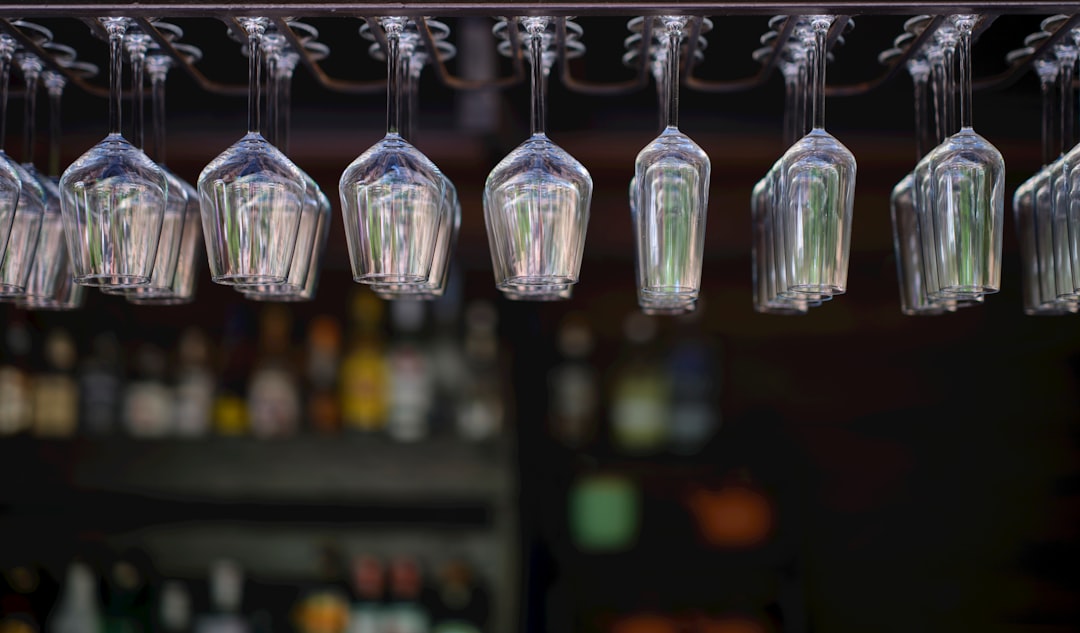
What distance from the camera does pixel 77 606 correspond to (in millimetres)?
2016

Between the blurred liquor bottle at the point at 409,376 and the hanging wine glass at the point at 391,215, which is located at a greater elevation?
the hanging wine glass at the point at 391,215

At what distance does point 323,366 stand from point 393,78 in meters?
1.32

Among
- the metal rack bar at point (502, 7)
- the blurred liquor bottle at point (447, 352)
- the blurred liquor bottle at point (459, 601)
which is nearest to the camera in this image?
the metal rack bar at point (502, 7)

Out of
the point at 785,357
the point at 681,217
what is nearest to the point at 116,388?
the point at 785,357

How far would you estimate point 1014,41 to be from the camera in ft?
4.44

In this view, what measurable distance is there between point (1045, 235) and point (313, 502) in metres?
1.41

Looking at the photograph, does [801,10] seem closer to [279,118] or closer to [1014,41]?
[279,118]

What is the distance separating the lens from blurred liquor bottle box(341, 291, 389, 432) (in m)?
2.02

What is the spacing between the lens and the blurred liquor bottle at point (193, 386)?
2.03 meters

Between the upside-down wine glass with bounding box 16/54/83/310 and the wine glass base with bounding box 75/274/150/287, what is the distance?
0.11 meters

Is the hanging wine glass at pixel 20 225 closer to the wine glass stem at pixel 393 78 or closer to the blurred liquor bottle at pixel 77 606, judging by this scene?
the wine glass stem at pixel 393 78

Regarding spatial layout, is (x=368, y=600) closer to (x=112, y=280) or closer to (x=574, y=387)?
(x=574, y=387)

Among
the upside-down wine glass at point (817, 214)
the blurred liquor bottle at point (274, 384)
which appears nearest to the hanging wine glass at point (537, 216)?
the upside-down wine glass at point (817, 214)

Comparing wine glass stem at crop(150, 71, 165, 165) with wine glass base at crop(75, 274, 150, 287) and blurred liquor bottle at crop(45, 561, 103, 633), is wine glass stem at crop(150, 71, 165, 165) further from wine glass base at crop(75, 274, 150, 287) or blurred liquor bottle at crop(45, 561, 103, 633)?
blurred liquor bottle at crop(45, 561, 103, 633)
